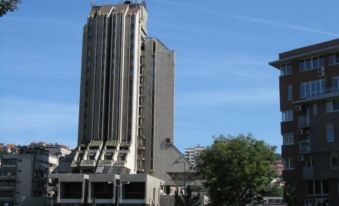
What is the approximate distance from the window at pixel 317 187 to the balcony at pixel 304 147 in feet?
10.9

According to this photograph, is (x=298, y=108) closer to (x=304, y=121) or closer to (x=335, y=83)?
(x=304, y=121)

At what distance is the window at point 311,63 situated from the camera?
6597 centimetres

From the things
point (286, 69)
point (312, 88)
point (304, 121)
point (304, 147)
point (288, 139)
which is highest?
point (286, 69)

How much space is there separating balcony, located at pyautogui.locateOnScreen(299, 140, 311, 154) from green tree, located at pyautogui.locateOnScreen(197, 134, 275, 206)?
725 cm

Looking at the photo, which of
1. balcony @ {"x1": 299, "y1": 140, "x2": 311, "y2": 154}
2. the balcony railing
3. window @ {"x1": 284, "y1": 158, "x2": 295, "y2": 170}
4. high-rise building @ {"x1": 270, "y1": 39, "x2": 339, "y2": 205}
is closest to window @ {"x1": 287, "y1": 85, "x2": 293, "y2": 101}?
high-rise building @ {"x1": 270, "y1": 39, "x2": 339, "y2": 205}

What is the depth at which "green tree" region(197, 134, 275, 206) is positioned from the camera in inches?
2719

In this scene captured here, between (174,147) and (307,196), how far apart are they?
199ft

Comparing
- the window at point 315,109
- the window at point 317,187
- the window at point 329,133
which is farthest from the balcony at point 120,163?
the window at point 329,133

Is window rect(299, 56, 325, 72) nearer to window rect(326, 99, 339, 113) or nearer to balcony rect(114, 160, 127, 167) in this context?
window rect(326, 99, 339, 113)

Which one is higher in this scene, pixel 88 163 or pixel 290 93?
pixel 290 93

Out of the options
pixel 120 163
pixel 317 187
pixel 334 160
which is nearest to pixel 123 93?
pixel 120 163


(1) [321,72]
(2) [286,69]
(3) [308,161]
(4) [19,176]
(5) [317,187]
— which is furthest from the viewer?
(4) [19,176]

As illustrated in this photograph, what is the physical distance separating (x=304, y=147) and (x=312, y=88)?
7144mm

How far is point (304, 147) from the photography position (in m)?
63.3
